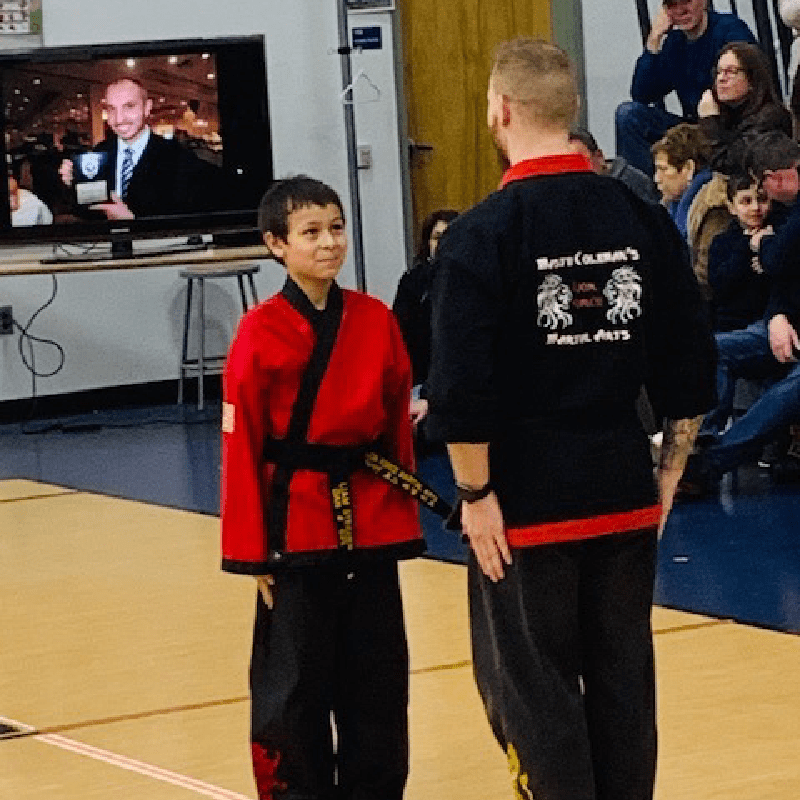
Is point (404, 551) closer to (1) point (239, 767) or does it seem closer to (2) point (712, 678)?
(1) point (239, 767)

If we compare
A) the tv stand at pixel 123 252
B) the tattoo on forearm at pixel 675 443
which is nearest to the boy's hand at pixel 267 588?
the tattoo on forearm at pixel 675 443

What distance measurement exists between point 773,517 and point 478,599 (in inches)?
162

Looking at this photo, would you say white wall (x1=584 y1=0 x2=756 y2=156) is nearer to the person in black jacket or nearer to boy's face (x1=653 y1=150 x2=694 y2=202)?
boy's face (x1=653 y1=150 x2=694 y2=202)

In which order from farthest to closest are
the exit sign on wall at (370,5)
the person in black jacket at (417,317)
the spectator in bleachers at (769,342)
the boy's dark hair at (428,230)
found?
the exit sign on wall at (370,5)
the boy's dark hair at (428,230)
the spectator in bleachers at (769,342)
the person in black jacket at (417,317)

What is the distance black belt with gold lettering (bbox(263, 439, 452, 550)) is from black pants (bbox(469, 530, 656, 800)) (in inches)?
19.9

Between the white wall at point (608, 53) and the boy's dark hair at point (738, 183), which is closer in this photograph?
the boy's dark hair at point (738, 183)

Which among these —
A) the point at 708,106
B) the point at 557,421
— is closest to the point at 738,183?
the point at 708,106

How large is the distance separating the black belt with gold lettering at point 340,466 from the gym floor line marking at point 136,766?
78 centimetres

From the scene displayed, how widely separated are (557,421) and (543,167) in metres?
0.42

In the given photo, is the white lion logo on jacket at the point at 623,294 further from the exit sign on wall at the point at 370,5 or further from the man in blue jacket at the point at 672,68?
the exit sign on wall at the point at 370,5

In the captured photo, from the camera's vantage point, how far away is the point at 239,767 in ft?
15.6

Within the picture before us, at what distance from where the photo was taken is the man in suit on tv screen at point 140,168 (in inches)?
452

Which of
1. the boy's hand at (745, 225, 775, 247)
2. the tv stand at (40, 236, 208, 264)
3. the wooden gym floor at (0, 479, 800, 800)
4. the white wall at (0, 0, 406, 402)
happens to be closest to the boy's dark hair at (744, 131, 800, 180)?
the boy's hand at (745, 225, 775, 247)

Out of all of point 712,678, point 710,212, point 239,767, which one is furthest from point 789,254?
point 239,767
